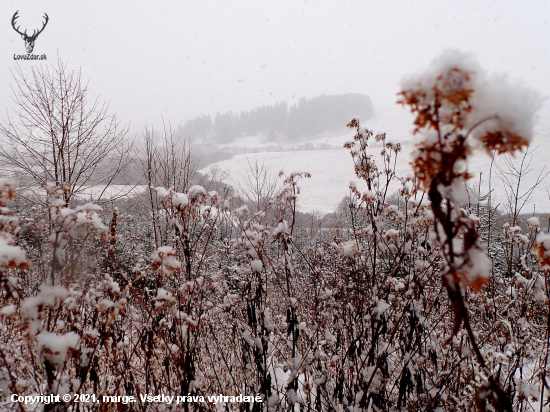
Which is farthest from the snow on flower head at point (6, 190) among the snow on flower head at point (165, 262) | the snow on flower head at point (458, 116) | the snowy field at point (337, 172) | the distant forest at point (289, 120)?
the distant forest at point (289, 120)

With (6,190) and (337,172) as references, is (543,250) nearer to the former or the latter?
(6,190)

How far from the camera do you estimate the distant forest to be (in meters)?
109

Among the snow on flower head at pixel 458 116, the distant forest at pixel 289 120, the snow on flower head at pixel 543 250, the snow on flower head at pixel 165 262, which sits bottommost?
the snow on flower head at pixel 165 262

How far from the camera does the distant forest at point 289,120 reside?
109 metres

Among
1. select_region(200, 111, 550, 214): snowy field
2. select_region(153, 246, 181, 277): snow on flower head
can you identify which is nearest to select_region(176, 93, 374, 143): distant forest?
select_region(200, 111, 550, 214): snowy field

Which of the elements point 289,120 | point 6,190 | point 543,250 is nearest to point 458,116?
point 543,250

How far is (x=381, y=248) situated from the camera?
2.97 metres

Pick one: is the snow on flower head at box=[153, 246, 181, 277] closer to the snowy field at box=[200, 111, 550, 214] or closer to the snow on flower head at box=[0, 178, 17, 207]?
the snow on flower head at box=[0, 178, 17, 207]

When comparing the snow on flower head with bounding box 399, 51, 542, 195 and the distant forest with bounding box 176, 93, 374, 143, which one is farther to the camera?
the distant forest with bounding box 176, 93, 374, 143

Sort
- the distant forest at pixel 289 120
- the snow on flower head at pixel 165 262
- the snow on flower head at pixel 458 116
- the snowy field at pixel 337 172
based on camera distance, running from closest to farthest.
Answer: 1. the snow on flower head at pixel 458 116
2. the snow on flower head at pixel 165 262
3. the snowy field at pixel 337 172
4. the distant forest at pixel 289 120

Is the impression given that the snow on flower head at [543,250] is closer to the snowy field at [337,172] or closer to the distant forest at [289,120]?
the snowy field at [337,172]

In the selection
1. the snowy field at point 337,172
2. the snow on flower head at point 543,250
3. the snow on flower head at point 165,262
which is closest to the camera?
the snow on flower head at point 543,250

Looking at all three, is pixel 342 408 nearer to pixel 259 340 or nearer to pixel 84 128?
pixel 259 340

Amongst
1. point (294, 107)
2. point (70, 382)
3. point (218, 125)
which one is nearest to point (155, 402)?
point (70, 382)
